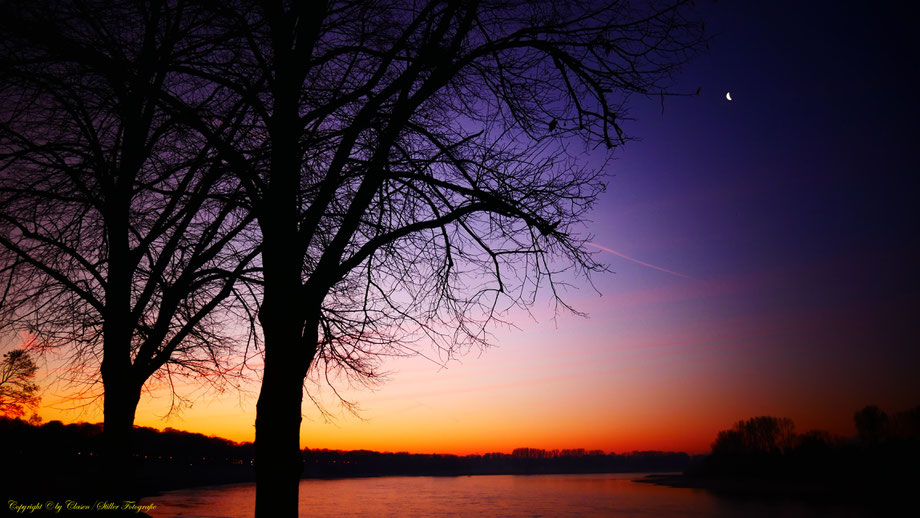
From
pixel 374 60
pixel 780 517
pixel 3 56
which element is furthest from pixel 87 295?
pixel 780 517

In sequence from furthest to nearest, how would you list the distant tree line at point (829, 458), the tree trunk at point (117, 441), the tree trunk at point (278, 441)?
the distant tree line at point (829, 458) < the tree trunk at point (117, 441) < the tree trunk at point (278, 441)

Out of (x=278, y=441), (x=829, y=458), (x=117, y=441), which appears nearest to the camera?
(x=278, y=441)

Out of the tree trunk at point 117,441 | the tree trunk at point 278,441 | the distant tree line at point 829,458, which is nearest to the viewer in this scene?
the tree trunk at point 278,441

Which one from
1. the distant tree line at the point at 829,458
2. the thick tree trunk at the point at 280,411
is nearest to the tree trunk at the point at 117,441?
the thick tree trunk at the point at 280,411

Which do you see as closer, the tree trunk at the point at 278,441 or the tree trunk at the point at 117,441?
the tree trunk at the point at 278,441

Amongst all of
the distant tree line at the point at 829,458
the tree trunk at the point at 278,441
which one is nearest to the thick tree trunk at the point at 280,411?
the tree trunk at the point at 278,441

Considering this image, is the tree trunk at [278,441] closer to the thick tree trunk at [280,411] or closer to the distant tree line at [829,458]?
the thick tree trunk at [280,411]

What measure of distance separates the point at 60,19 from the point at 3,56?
0.74 meters

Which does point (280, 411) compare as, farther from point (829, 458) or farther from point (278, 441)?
point (829, 458)

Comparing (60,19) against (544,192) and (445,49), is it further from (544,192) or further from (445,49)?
(544,192)

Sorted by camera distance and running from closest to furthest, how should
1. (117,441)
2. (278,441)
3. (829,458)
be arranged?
1. (278,441)
2. (117,441)
3. (829,458)

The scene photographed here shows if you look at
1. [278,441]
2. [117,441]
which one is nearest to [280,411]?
[278,441]

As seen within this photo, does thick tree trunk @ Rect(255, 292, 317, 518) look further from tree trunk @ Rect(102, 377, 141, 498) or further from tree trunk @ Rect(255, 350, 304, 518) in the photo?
tree trunk @ Rect(102, 377, 141, 498)

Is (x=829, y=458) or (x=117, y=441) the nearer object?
(x=117, y=441)
